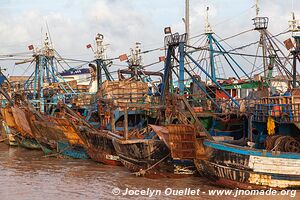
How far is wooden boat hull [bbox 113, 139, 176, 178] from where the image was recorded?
53.2ft

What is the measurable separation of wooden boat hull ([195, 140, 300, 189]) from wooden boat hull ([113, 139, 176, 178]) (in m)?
2.55

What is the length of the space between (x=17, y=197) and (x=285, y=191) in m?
8.82

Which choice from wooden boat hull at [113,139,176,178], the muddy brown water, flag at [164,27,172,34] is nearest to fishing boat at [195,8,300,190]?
the muddy brown water

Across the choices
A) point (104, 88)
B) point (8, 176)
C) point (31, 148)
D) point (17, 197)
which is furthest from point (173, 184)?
point (31, 148)

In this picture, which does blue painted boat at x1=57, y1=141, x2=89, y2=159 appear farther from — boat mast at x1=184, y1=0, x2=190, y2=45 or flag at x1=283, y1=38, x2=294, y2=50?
flag at x1=283, y1=38, x2=294, y2=50

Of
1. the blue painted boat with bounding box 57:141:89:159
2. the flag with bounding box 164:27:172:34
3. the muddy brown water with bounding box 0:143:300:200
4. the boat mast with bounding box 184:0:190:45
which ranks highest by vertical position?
the boat mast with bounding box 184:0:190:45

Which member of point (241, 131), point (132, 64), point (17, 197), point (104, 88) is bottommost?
point (17, 197)

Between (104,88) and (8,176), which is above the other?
(104,88)

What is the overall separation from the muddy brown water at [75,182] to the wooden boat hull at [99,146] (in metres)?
0.41

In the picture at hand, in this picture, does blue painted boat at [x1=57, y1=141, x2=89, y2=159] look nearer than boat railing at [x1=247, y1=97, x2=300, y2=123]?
No

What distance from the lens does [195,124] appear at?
1496 centimetres

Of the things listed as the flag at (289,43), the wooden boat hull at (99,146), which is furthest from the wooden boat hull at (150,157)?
the flag at (289,43)

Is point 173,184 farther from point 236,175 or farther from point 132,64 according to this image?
point 132,64

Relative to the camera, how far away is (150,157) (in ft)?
53.5
